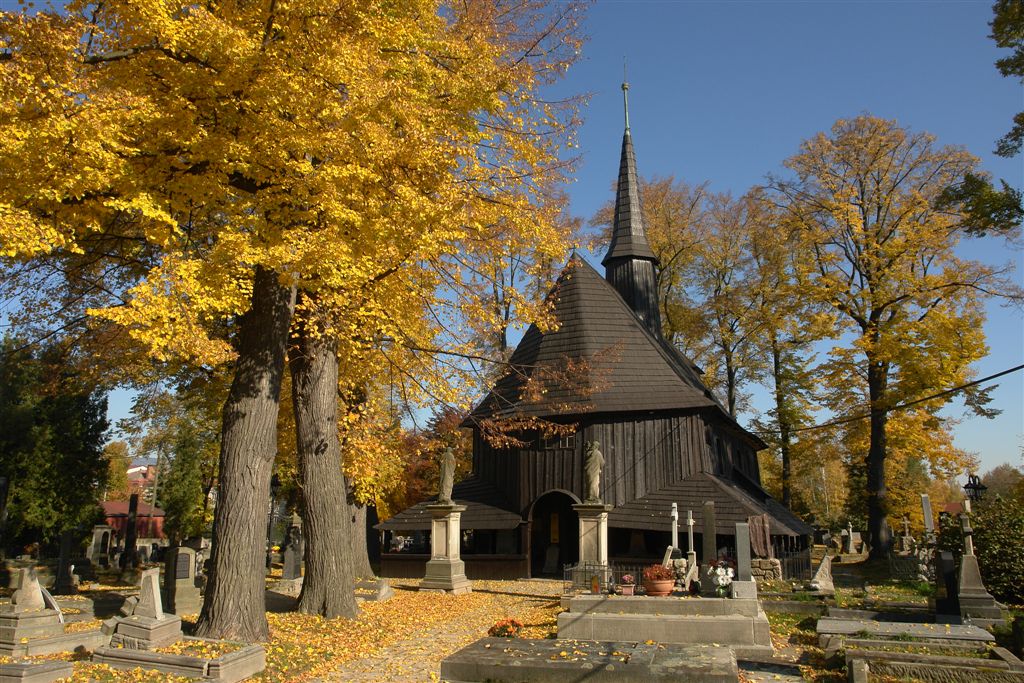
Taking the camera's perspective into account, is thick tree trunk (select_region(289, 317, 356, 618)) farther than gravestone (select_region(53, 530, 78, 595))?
No

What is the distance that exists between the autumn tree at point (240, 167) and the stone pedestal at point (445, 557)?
28.9 feet

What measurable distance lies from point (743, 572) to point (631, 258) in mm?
20781

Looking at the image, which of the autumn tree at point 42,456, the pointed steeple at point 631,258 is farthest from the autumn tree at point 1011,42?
the autumn tree at point 42,456

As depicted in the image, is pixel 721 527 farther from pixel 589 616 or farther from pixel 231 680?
pixel 231 680

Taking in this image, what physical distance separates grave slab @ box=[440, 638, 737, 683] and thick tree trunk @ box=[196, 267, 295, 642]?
3145 mm

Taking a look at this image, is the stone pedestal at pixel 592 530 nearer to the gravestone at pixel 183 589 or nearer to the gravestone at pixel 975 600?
the gravestone at pixel 975 600

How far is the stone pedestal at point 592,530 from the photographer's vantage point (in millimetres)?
18234

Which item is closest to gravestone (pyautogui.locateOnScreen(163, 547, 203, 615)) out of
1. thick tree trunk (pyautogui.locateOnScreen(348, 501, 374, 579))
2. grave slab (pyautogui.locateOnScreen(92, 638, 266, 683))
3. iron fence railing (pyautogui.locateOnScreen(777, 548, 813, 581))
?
grave slab (pyautogui.locateOnScreen(92, 638, 266, 683))

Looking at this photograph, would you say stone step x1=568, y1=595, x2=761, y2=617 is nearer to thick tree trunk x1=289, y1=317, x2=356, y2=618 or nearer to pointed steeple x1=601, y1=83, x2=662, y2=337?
thick tree trunk x1=289, y1=317, x2=356, y2=618

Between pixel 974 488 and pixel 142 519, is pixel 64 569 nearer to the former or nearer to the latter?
pixel 974 488

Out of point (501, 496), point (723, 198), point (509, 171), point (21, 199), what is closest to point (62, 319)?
point (21, 199)

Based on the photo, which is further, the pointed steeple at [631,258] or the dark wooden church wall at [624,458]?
the pointed steeple at [631,258]

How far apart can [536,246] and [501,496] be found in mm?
12596

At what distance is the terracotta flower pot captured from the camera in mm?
11516
